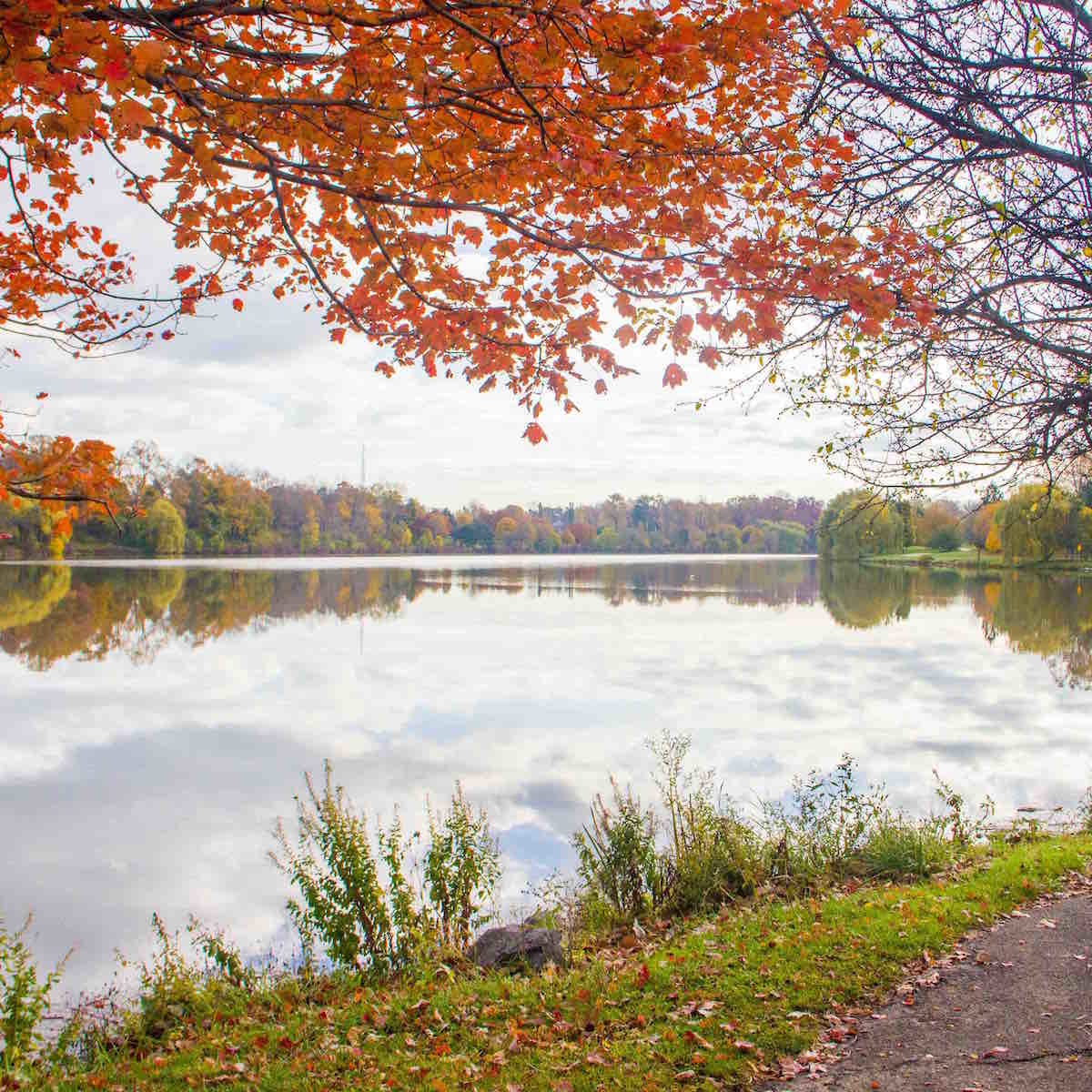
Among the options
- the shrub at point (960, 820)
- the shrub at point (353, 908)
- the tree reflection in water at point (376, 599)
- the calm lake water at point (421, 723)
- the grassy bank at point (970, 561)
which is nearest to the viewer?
the shrub at point (353, 908)

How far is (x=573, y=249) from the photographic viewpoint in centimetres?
463

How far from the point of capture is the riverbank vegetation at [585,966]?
4.64 metres

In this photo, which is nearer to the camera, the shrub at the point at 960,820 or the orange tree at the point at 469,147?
the orange tree at the point at 469,147

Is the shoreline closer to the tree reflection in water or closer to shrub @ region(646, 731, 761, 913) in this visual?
the tree reflection in water

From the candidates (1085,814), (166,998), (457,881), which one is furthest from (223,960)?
(1085,814)

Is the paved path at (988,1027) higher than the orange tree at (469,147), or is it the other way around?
the orange tree at (469,147)

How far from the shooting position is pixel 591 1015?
16.7 feet

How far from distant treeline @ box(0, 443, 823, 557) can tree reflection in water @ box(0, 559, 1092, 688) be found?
21.4 feet

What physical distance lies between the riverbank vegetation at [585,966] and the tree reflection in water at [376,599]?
44.1 feet

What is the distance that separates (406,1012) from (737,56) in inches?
240

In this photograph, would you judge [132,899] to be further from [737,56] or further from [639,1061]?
[737,56]

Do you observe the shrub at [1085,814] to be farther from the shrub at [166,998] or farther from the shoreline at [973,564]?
the shoreline at [973,564]

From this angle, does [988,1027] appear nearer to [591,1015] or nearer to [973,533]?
[591,1015]

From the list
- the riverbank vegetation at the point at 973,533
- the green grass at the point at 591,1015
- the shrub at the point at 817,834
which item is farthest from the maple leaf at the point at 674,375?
the shrub at the point at 817,834
